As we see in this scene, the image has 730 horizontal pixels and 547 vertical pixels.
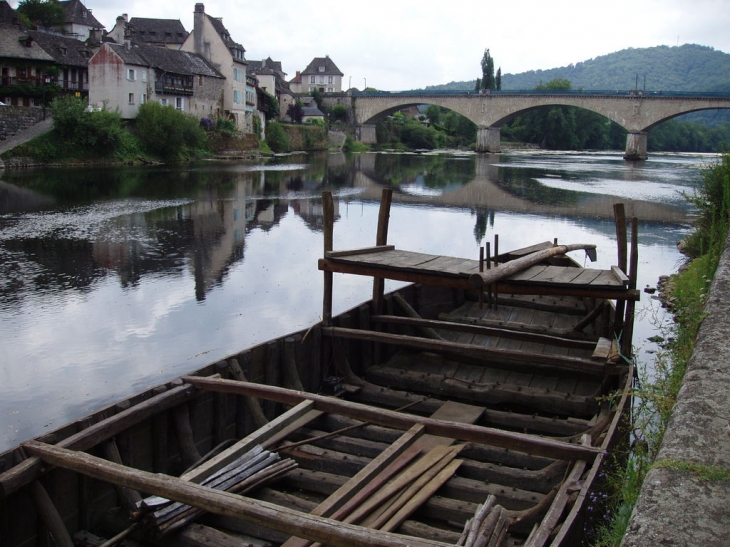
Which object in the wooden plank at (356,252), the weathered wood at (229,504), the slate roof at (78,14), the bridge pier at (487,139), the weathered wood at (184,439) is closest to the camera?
the weathered wood at (229,504)

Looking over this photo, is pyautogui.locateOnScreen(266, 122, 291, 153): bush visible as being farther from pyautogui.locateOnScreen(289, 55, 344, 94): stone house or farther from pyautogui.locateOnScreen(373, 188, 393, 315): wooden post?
pyautogui.locateOnScreen(373, 188, 393, 315): wooden post

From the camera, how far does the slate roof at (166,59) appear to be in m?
53.8

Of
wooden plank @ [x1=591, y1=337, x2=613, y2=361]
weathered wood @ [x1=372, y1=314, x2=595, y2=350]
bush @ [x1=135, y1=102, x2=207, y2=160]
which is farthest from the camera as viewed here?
bush @ [x1=135, y1=102, x2=207, y2=160]

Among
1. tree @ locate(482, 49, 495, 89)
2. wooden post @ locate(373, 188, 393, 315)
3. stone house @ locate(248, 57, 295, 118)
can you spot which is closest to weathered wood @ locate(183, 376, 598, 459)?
wooden post @ locate(373, 188, 393, 315)

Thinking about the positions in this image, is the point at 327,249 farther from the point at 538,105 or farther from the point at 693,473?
the point at 538,105

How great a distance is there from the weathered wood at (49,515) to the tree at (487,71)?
336ft

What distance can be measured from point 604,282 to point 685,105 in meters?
73.5

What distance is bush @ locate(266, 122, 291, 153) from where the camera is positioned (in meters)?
70.9

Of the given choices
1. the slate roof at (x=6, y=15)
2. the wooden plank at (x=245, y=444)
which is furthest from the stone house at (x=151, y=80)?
the wooden plank at (x=245, y=444)

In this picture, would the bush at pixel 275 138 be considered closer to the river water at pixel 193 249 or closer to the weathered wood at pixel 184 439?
the river water at pixel 193 249

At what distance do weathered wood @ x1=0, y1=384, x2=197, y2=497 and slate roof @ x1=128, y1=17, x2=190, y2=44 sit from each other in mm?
79259

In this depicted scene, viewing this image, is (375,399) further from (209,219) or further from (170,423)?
(209,219)

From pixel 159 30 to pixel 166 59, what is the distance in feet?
79.5

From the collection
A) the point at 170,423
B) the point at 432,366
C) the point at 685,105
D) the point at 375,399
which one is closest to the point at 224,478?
the point at 170,423
